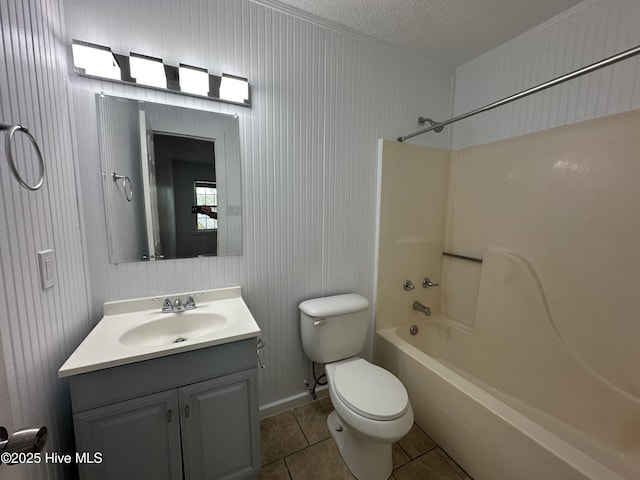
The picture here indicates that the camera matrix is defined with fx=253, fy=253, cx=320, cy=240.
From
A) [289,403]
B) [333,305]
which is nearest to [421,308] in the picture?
[333,305]

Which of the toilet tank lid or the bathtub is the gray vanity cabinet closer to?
the toilet tank lid

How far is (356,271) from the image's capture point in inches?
73.3

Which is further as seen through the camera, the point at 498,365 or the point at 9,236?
the point at 498,365

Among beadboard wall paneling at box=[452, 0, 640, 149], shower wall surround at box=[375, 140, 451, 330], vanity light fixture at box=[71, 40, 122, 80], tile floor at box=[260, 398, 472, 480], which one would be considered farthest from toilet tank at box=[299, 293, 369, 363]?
beadboard wall paneling at box=[452, 0, 640, 149]

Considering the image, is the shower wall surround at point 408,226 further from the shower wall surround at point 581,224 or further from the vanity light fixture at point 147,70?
the vanity light fixture at point 147,70

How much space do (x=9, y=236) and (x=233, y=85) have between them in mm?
1114

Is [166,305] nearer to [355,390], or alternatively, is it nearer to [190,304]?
[190,304]

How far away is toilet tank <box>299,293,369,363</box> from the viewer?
1546 mm

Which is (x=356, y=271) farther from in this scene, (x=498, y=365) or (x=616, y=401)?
(x=616, y=401)

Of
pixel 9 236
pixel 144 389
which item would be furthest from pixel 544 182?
pixel 9 236

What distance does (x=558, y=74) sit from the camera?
5.03 feet

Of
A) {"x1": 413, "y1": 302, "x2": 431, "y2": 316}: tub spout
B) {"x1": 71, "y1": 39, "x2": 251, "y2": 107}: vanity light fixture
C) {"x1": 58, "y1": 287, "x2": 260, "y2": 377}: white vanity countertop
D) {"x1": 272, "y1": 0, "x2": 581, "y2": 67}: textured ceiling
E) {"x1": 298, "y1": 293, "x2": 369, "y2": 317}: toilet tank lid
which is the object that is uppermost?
{"x1": 272, "y1": 0, "x2": 581, "y2": 67}: textured ceiling

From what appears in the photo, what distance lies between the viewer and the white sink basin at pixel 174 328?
119 centimetres

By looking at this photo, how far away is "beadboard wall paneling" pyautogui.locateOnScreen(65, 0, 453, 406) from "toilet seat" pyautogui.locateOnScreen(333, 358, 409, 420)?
1.38 feet
